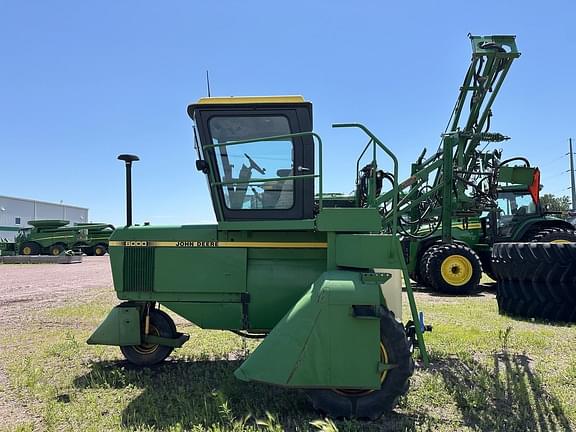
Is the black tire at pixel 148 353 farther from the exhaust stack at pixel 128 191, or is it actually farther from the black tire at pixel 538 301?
the black tire at pixel 538 301

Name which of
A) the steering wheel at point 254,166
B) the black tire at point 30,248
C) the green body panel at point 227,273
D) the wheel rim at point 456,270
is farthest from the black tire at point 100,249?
the steering wheel at point 254,166

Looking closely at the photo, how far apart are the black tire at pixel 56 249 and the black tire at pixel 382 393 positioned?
34841 millimetres

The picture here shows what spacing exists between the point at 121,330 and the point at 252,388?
1467 millimetres

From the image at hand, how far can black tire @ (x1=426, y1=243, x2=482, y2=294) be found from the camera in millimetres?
10789

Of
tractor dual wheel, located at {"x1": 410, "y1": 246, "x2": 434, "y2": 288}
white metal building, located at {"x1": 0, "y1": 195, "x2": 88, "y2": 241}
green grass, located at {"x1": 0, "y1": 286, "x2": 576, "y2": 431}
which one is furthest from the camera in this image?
white metal building, located at {"x1": 0, "y1": 195, "x2": 88, "y2": 241}

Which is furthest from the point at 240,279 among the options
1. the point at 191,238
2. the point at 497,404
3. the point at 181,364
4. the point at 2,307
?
the point at 2,307

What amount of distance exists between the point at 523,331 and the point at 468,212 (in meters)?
1.79

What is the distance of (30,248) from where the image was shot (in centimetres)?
3419

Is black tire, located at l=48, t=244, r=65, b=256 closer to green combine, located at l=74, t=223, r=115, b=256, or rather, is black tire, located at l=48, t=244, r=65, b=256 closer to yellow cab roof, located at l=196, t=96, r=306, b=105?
green combine, located at l=74, t=223, r=115, b=256

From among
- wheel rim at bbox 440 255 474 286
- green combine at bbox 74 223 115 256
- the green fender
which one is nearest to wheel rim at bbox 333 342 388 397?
the green fender

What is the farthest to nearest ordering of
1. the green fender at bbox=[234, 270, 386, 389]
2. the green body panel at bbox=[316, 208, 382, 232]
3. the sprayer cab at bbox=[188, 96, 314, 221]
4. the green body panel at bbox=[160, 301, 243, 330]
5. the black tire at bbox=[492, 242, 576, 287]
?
the black tire at bbox=[492, 242, 576, 287], the green body panel at bbox=[160, 301, 243, 330], the sprayer cab at bbox=[188, 96, 314, 221], the green body panel at bbox=[316, 208, 382, 232], the green fender at bbox=[234, 270, 386, 389]

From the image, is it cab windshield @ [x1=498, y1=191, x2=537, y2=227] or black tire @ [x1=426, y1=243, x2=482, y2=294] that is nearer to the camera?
black tire @ [x1=426, y1=243, x2=482, y2=294]

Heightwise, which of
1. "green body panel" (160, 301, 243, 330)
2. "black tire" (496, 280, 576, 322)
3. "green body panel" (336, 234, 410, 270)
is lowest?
"black tire" (496, 280, 576, 322)

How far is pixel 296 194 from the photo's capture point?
13.6ft
